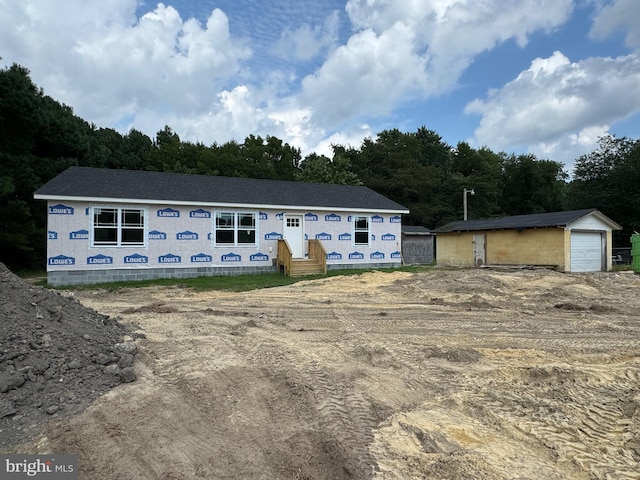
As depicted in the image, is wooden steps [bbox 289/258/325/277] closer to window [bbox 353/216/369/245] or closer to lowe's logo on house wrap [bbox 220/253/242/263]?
lowe's logo on house wrap [bbox 220/253/242/263]

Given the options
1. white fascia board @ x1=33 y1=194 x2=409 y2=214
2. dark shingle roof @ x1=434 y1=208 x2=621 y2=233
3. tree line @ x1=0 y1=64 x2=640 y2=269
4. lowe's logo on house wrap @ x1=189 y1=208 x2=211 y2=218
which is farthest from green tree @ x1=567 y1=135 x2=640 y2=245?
lowe's logo on house wrap @ x1=189 y1=208 x2=211 y2=218

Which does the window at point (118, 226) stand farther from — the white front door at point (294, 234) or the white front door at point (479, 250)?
the white front door at point (479, 250)

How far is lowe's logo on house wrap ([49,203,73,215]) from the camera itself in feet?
47.1

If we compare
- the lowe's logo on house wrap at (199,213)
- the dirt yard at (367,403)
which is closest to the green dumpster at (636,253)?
the dirt yard at (367,403)

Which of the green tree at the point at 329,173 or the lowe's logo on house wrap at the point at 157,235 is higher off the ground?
the green tree at the point at 329,173

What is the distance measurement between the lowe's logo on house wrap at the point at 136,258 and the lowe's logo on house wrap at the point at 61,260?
1.72 metres

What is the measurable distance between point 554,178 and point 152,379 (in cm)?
4851

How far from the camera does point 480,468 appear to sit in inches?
117

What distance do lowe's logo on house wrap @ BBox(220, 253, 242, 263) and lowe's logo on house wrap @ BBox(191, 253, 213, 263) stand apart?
1.66 ft

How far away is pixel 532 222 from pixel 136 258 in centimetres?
1921

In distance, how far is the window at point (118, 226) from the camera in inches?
591

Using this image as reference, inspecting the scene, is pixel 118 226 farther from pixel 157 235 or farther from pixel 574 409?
pixel 574 409

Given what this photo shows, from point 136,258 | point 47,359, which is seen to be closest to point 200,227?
point 136,258

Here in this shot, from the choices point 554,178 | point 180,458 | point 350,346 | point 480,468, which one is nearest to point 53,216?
point 350,346
